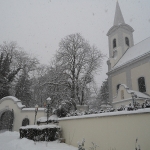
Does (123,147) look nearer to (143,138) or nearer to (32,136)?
(143,138)

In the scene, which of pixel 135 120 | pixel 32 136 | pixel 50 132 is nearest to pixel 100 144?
pixel 135 120

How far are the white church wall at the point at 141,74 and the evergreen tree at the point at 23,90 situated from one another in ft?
68.8

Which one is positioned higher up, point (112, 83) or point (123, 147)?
point (112, 83)

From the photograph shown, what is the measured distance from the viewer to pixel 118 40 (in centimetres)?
2861

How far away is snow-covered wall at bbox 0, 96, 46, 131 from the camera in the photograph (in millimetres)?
18784

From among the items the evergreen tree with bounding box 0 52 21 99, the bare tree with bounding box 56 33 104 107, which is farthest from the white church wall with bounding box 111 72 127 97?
the evergreen tree with bounding box 0 52 21 99

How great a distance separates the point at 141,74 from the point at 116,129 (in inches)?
606

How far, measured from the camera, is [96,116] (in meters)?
7.61

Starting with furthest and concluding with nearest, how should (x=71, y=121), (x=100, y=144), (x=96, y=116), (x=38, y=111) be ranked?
(x=38, y=111)
(x=71, y=121)
(x=96, y=116)
(x=100, y=144)

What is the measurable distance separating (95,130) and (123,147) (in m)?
2.07

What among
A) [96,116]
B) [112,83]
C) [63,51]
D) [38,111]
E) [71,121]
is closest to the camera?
[96,116]

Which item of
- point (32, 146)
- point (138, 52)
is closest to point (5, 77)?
point (32, 146)

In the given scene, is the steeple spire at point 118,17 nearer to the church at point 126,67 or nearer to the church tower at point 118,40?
the church at point 126,67

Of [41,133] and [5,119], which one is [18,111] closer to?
[5,119]
